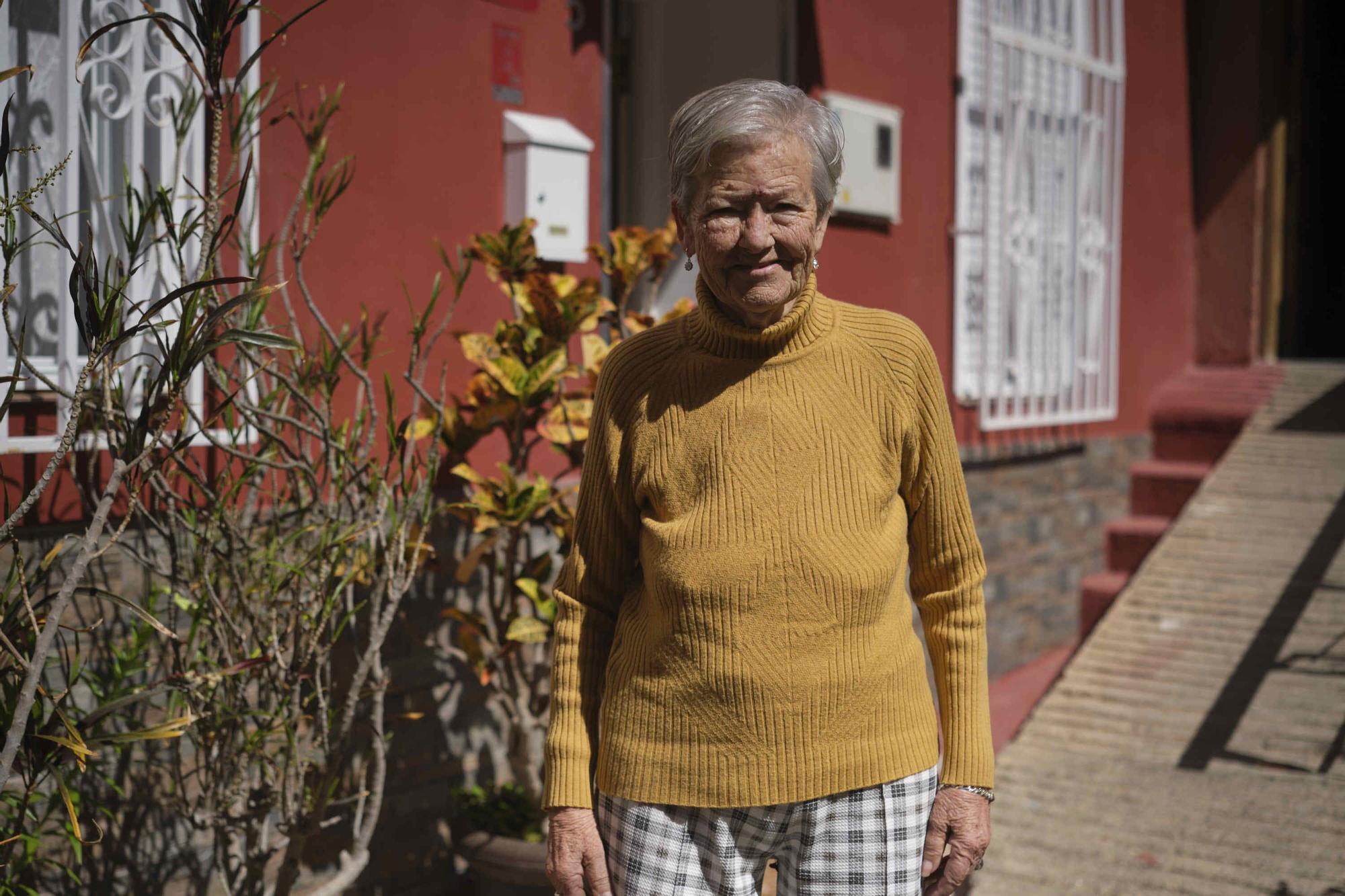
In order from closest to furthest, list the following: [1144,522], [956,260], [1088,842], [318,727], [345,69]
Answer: [318,727]
[345,69]
[1088,842]
[956,260]
[1144,522]

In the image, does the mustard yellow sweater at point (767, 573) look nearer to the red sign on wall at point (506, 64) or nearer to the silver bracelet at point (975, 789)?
the silver bracelet at point (975, 789)

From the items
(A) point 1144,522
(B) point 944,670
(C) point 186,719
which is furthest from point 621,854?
(A) point 1144,522

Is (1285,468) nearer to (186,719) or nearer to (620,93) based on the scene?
(620,93)

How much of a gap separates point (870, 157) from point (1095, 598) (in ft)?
7.81

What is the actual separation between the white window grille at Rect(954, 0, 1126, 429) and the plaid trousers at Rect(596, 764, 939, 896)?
3730 millimetres

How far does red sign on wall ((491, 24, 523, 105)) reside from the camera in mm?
3467

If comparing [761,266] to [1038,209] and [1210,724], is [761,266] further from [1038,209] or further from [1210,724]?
[1038,209]

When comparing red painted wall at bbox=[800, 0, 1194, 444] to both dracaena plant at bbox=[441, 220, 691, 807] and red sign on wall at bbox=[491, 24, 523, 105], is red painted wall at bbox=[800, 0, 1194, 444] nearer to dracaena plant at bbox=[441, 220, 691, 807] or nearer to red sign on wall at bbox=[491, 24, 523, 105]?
red sign on wall at bbox=[491, 24, 523, 105]

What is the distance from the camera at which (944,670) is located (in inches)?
73.6

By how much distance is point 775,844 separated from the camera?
5.84 ft

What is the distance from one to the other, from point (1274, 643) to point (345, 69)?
3.44 m

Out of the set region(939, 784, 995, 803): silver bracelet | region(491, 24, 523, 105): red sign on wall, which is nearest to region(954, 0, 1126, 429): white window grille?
region(491, 24, 523, 105): red sign on wall

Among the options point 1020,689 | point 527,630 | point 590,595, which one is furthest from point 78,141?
point 1020,689

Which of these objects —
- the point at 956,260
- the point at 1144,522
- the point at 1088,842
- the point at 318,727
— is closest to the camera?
the point at 318,727
